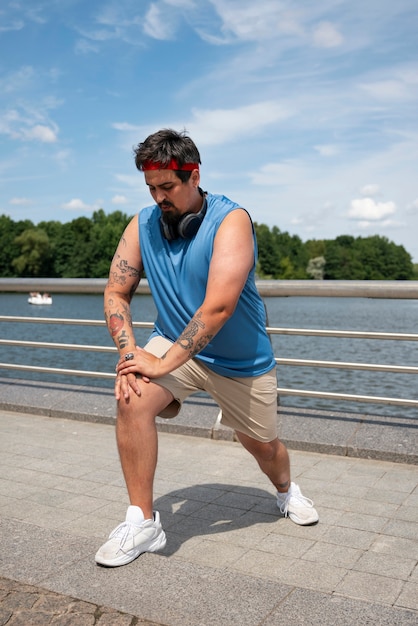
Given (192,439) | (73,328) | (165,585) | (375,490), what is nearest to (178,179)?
(165,585)

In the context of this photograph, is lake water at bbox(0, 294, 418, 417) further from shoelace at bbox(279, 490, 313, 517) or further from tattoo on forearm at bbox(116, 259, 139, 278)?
tattoo on forearm at bbox(116, 259, 139, 278)

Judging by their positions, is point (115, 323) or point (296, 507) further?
point (296, 507)

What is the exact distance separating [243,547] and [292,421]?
214 centimetres

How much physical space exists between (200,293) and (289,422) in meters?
2.44

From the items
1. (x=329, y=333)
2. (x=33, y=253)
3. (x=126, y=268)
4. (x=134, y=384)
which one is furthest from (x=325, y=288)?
(x=33, y=253)

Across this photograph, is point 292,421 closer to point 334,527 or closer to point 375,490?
point 375,490

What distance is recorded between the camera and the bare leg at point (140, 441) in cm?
324

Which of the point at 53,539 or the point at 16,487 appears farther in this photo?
the point at 16,487

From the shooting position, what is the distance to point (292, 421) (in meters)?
5.62

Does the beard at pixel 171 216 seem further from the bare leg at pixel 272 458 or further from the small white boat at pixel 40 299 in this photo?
the small white boat at pixel 40 299

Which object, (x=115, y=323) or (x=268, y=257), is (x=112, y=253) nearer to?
(x=268, y=257)

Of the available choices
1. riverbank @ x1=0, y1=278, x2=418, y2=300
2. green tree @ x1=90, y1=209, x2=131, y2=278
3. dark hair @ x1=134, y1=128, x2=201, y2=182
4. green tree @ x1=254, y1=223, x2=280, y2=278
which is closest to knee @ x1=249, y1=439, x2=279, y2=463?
dark hair @ x1=134, y1=128, x2=201, y2=182

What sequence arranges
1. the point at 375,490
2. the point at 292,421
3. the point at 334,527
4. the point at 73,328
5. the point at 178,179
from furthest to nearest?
the point at 73,328 → the point at 292,421 → the point at 375,490 → the point at 334,527 → the point at 178,179

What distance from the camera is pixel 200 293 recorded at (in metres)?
3.40
